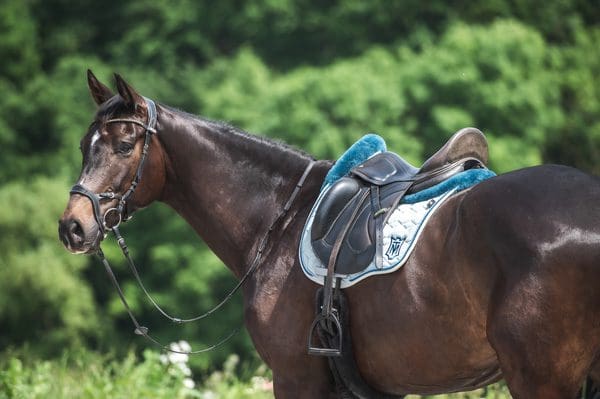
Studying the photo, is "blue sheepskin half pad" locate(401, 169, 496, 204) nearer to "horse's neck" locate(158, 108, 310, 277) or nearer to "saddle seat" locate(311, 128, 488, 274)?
"saddle seat" locate(311, 128, 488, 274)

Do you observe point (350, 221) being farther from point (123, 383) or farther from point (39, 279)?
point (39, 279)

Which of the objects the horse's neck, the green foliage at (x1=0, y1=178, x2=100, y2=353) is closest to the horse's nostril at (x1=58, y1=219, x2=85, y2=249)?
the horse's neck

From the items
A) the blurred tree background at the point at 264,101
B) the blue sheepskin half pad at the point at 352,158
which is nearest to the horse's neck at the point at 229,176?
the blue sheepskin half pad at the point at 352,158

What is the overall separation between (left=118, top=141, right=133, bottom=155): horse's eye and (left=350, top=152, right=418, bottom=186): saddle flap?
4.02 feet

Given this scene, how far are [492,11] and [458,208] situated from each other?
955 inches

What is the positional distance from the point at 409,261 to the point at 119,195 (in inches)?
66.6

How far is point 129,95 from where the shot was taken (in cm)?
463

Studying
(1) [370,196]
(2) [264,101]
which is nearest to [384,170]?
(1) [370,196]

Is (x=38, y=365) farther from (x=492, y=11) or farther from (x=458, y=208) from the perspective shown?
(x=492, y=11)

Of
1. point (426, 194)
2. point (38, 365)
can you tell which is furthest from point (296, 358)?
point (38, 365)

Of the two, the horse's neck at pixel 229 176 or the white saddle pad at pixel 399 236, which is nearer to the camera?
the white saddle pad at pixel 399 236

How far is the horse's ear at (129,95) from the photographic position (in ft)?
15.0

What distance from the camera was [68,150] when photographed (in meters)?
25.9

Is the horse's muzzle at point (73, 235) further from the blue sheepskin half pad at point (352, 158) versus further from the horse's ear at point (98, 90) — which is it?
the blue sheepskin half pad at point (352, 158)
